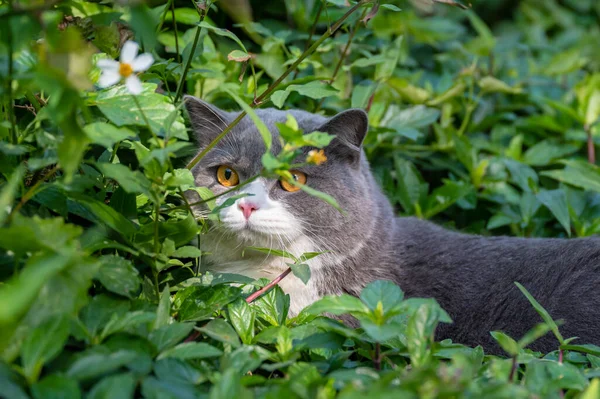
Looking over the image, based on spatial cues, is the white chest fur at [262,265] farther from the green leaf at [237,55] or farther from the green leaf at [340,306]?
the green leaf at [340,306]

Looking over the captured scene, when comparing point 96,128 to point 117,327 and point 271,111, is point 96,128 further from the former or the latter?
point 271,111

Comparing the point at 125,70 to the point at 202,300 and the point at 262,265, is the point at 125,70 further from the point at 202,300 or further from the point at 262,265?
the point at 262,265

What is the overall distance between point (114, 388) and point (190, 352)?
0.28 metres

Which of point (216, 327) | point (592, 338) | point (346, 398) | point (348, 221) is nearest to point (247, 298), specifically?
point (216, 327)

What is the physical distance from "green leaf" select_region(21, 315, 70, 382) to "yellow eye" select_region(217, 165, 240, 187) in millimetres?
1188

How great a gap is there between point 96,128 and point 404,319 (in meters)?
1.09

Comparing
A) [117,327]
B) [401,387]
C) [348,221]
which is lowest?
[348,221]

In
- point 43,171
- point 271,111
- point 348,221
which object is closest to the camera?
point 43,171

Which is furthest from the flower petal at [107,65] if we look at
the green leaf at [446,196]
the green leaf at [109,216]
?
the green leaf at [446,196]

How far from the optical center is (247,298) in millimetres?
2121

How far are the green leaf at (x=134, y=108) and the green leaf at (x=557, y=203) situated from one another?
1985mm

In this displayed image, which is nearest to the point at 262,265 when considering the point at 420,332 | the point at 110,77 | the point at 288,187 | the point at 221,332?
the point at 288,187

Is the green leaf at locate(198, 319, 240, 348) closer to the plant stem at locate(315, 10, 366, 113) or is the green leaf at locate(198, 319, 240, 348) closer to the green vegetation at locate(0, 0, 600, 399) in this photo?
the green vegetation at locate(0, 0, 600, 399)

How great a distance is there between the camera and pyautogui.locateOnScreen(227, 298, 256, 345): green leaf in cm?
193
